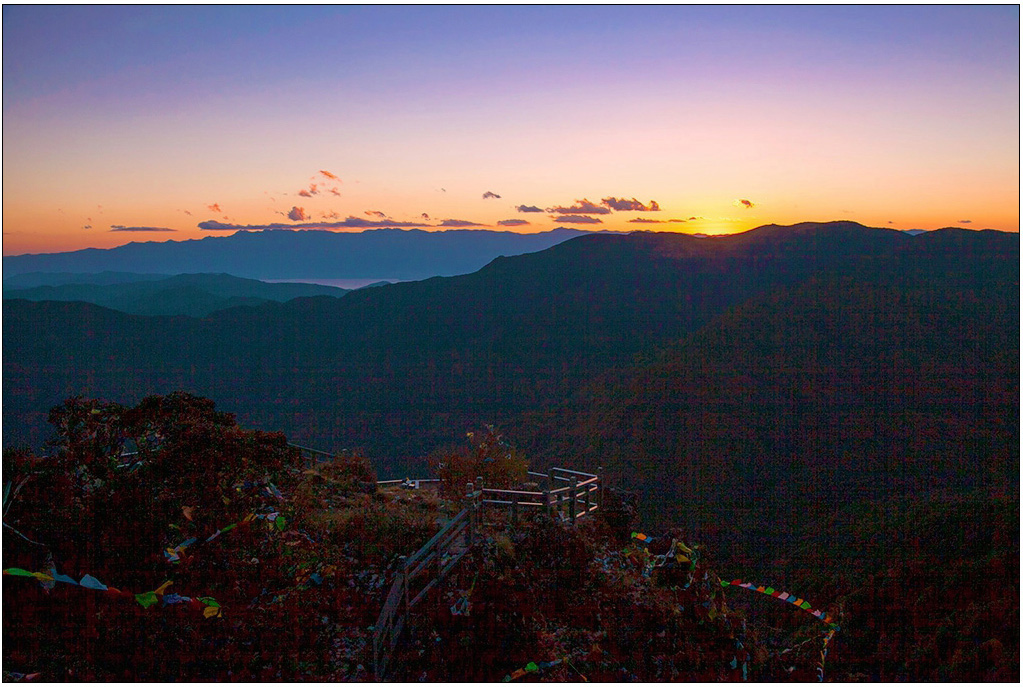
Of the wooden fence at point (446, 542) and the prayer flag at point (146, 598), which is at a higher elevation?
the prayer flag at point (146, 598)

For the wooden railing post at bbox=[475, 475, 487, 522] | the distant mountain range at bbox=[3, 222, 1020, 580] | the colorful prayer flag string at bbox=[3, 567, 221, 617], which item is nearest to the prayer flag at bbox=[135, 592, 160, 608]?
the colorful prayer flag string at bbox=[3, 567, 221, 617]

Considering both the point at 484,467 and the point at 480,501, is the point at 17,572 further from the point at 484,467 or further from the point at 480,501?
the point at 484,467

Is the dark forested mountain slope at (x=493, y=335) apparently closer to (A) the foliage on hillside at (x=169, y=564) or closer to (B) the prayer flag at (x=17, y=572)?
(A) the foliage on hillside at (x=169, y=564)

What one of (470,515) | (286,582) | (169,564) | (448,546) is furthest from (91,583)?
(470,515)

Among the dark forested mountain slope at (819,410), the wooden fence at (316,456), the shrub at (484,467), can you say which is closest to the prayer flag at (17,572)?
the shrub at (484,467)

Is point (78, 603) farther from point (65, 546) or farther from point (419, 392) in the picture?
point (419, 392)

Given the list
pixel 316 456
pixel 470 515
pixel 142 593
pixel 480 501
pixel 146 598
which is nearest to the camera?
pixel 146 598
